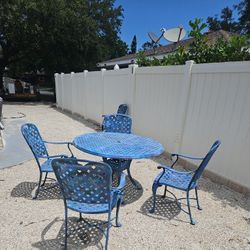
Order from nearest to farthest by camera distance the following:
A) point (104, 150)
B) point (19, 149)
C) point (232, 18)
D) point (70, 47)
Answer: point (104, 150) < point (19, 149) < point (70, 47) < point (232, 18)

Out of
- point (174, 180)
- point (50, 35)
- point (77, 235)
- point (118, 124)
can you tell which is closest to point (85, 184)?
point (77, 235)

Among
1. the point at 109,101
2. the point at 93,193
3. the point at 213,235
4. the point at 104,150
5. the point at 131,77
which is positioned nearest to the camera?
the point at 93,193

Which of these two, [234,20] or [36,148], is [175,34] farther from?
[234,20]

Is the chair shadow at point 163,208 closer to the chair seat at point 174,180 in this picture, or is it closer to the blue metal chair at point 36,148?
the chair seat at point 174,180

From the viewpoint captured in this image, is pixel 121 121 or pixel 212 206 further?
pixel 121 121

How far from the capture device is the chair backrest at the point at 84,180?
7.29 feet

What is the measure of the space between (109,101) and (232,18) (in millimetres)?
38914

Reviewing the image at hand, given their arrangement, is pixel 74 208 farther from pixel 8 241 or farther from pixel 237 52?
pixel 237 52

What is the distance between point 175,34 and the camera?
725 cm

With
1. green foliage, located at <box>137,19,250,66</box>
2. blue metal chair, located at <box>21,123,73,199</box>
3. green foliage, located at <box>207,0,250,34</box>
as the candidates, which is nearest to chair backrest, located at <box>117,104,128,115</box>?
green foliage, located at <box>137,19,250,66</box>

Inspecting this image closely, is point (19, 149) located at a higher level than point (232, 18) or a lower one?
lower

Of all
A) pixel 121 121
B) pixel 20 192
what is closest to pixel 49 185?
pixel 20 192

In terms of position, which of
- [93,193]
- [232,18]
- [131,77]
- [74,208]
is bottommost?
[74,208]

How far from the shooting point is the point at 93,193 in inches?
93.6
